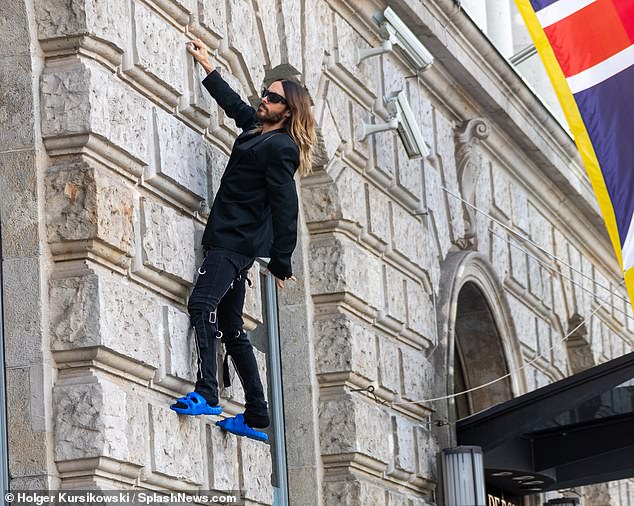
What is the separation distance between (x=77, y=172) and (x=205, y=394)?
1.42 m

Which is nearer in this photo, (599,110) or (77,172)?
(77,172)

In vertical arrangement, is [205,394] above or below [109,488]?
above

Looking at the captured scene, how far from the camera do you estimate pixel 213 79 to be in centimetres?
955

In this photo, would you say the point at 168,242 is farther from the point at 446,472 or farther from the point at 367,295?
the point at 446,472

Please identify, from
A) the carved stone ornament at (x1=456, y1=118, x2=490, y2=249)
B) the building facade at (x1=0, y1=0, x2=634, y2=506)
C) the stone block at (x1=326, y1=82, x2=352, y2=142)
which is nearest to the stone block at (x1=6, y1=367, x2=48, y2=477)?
the building facade at (x1=0, y1=0, x2=634, y2=506)

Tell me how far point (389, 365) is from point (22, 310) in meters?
4.59

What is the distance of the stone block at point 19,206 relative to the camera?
816 centimetres

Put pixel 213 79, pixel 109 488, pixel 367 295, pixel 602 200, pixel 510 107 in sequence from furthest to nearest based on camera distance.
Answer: pixel 510 107, pixel 367 295, pixel 602 200, pixel 213 79, pixel 109 488

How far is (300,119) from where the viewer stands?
9406 mm

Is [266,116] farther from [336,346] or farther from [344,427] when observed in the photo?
[344,427]

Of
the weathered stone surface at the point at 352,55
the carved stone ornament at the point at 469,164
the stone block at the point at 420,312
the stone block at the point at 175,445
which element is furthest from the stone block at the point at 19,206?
the carved stone ornament at the point at 469,164

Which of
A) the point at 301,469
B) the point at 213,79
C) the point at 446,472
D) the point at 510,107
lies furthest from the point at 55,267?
the point at 510,107

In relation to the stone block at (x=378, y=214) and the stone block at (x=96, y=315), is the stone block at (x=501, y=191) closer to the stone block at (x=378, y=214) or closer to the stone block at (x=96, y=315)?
the stone block at (x=378, y=214)

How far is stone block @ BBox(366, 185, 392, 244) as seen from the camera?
12.2m
